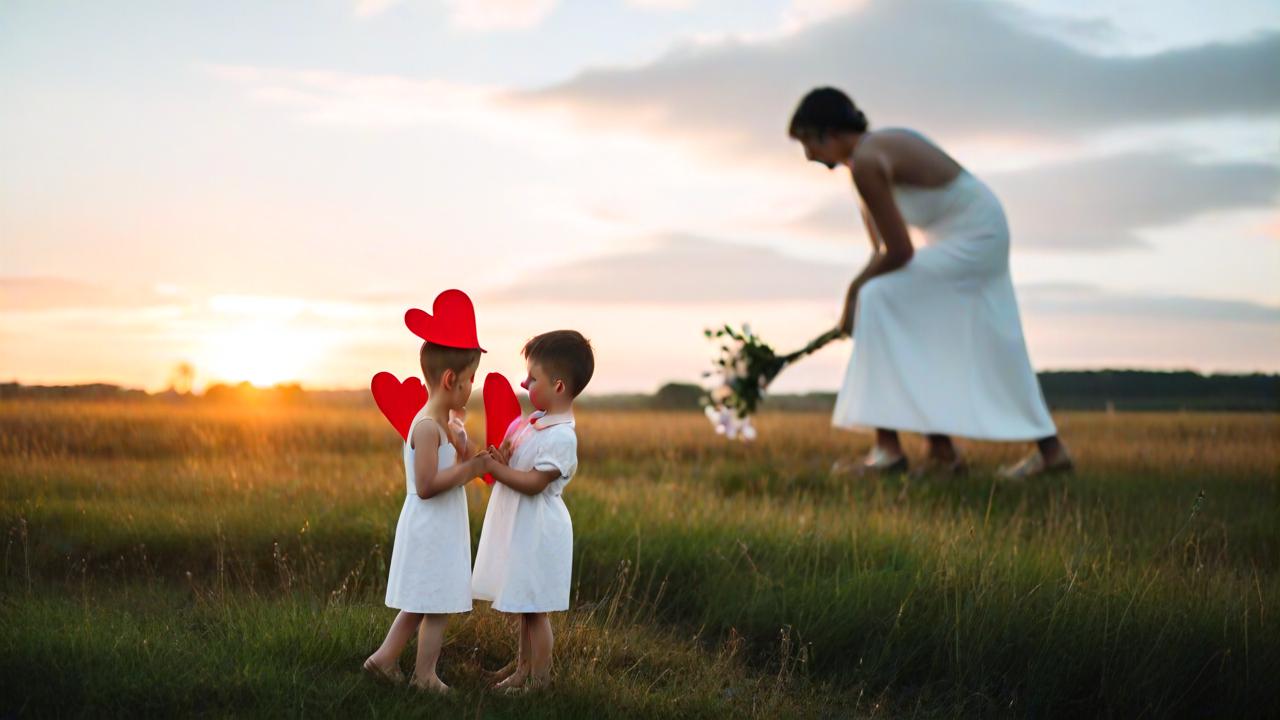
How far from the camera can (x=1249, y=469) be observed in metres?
9.11

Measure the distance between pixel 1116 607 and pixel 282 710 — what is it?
132 inches

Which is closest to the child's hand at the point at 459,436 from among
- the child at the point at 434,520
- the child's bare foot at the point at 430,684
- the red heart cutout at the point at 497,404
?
the child at the point at 434,520

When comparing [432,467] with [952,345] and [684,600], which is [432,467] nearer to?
[684,600]

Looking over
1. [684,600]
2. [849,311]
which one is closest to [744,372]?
[849,311]

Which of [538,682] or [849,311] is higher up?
[849,311]

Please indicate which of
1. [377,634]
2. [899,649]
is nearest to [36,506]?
[377,634]

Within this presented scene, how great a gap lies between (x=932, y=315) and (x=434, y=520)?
552cm

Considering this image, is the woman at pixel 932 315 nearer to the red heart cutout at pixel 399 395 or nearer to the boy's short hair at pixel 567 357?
the boy's short hair at pixel 567 357

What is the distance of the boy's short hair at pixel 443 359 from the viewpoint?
11.6 ft

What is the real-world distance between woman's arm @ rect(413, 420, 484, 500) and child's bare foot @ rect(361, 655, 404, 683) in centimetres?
60

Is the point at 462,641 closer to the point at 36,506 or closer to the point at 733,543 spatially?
the point at 733,543

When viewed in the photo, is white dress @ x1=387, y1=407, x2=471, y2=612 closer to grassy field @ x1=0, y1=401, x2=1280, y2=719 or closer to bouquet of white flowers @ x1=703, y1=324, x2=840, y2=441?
grassy field @ x1=0, y1=401, x2=1280, y2=719

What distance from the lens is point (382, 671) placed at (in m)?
3.53

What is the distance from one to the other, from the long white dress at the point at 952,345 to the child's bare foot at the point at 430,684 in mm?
5246
